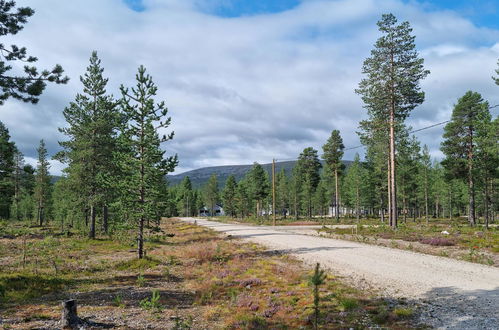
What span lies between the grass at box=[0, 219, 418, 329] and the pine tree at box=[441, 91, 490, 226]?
3408cm

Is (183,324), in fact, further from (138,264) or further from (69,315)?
(138,264)

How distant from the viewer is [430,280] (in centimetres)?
1038

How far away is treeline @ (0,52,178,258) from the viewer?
16266 millimetres

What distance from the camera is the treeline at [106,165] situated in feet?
53.4

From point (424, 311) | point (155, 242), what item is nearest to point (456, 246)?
point (424, 311)

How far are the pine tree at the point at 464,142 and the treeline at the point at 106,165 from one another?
118 feet

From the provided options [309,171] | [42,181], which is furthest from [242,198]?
[42,181]

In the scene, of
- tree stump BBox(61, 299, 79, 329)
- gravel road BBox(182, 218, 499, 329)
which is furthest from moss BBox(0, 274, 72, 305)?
gravel road BBox(182, 218, 499, 329)

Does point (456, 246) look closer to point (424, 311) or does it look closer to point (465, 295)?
point (465, 295)

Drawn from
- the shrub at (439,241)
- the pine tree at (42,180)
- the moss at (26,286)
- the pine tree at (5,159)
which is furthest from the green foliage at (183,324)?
the pine tree at (42,180)

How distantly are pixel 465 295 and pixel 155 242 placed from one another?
2265 centimetres

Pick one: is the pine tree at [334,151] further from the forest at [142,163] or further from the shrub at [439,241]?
the shrub at [439,241]

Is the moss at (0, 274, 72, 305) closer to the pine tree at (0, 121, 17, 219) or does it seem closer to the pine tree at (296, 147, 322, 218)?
the pine tree at (0, 121, 17, 219)

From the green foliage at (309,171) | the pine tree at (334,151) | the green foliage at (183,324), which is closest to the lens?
the green foliage at (183,324)
